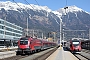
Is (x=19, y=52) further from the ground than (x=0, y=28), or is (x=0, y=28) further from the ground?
(x=0, y=28)

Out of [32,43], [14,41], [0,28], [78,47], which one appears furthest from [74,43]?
[0,28]

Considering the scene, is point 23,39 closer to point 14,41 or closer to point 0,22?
point 14,41

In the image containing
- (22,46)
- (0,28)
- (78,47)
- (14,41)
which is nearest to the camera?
(22,46)

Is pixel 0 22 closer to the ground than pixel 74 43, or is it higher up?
higher up

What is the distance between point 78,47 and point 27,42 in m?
17.1

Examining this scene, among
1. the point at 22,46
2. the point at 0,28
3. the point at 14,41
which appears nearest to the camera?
the point at 22,46

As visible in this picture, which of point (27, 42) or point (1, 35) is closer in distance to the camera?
point (27, 42)

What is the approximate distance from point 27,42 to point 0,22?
13518 cm

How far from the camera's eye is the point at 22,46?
2196 inches

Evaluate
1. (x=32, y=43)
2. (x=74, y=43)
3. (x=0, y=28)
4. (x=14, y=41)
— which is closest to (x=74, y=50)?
(x=74, y=43)

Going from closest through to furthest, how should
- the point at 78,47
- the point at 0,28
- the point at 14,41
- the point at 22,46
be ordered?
1. the point at 22,46
2. the point at 78,47
3. the point at 14,41
4. the point at 0,28

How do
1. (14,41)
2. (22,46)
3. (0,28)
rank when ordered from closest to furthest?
(22,46)
(14,41)
(0,28)

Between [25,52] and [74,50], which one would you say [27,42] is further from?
[74,50]

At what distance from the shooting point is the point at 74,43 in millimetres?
69062
